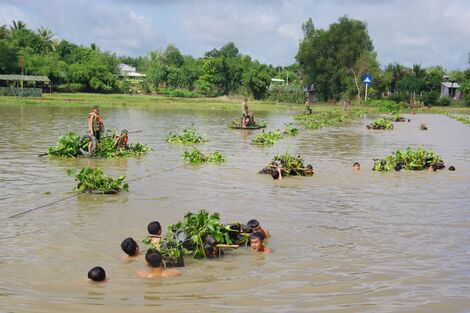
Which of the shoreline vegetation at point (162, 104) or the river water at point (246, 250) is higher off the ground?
the shoreline vegetation at point (162, 104)

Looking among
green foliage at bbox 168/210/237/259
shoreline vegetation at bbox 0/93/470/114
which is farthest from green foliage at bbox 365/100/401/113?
green foliage at bbox 168/210/237/259

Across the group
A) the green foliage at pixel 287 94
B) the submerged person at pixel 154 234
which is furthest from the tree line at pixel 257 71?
the submerged person at pixel 154 234

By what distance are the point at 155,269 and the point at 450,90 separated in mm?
83478

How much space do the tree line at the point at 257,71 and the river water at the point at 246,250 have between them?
198 ft

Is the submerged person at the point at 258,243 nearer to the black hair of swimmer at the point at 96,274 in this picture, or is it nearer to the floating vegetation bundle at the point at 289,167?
the black hair of swimmer at the point at 96,274

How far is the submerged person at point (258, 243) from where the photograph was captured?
27.8 ft

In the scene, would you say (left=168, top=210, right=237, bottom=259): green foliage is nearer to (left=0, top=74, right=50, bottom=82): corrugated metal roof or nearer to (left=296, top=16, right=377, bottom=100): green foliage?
(left=0, top=74, right=50, bottom=82): corrugated metal roof

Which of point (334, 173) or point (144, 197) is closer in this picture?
point (144, 197)

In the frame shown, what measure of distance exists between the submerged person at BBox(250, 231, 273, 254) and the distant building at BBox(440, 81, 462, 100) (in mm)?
79713

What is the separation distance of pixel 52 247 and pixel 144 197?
14.0 feet

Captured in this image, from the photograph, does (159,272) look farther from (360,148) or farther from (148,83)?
(148,83)

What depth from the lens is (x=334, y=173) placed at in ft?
55.6

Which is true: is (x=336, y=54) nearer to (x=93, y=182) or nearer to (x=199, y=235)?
(x=93, y=182)

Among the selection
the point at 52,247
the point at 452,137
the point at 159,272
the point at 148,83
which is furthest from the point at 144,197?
the point at 148,83
